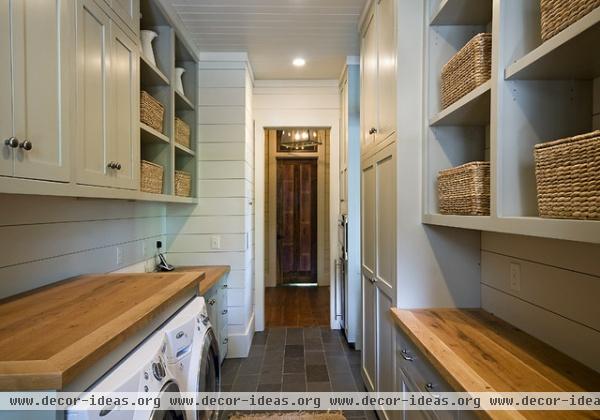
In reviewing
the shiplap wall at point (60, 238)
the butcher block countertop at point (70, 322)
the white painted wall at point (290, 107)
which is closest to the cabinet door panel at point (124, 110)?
the shiplap wall at point (60, 238)

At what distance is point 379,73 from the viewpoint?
6.56ft

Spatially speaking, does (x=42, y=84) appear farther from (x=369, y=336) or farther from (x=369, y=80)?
(x=369, y=336)

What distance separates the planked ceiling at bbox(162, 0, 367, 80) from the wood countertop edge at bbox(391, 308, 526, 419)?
6.91 ft

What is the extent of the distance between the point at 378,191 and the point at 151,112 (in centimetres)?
151

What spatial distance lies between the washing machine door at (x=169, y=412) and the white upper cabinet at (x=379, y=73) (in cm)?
149

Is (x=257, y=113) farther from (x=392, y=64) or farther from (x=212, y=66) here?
(x=392, y=64)

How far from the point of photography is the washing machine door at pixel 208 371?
1.48m

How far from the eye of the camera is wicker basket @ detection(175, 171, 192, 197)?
99.2 inches

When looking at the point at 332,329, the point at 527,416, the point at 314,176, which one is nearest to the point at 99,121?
the point at 527,416

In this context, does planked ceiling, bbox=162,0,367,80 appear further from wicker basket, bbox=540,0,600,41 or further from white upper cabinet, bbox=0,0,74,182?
wicker basket, bbox=540,0,600,41

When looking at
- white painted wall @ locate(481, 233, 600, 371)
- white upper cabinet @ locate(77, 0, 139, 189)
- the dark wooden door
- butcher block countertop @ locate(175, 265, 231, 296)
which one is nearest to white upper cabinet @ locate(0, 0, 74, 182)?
white upper cabinet @ locate(77, 0, 139, 189)

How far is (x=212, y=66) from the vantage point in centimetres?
300

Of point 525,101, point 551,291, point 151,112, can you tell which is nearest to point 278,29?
point 151,112

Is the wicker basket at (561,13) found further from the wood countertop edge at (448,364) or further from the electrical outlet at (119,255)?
the electrical outlet at (119,255)
